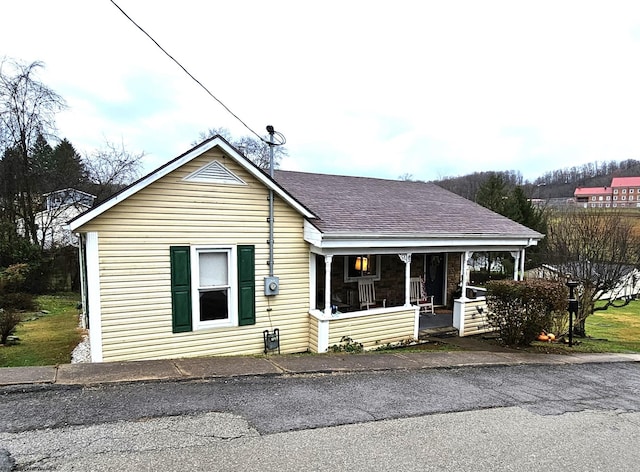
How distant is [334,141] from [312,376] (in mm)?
28359

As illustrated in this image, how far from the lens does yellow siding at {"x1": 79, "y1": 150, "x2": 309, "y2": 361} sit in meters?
6.93

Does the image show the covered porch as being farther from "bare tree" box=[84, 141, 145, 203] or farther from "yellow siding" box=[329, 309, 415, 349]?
"bare tree" box=[84, 141, 145, 203]

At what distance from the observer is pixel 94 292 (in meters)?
6.75

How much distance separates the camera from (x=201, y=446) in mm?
3246

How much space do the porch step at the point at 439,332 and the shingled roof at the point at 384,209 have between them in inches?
100

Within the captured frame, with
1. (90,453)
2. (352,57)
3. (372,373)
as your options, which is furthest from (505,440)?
(352,57)

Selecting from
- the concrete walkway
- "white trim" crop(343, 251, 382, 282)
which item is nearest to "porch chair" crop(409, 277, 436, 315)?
"white trim" crop(343, 251, 382, 282)

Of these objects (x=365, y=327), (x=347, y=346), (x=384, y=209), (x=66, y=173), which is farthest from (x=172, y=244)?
(x=66, y=173)

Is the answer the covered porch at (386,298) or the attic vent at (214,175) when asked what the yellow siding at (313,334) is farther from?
the attic vent at (214,175)

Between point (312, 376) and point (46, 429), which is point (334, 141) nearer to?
point (312, 376)

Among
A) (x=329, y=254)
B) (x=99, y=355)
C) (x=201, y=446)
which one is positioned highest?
(x=329, y=254)

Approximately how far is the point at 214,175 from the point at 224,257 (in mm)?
1610

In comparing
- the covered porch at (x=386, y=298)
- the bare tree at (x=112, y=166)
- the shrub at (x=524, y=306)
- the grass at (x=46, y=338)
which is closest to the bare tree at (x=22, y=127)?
the bare tree at (x=112, y=166)

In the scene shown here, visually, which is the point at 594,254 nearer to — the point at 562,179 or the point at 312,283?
the point at 312,283
